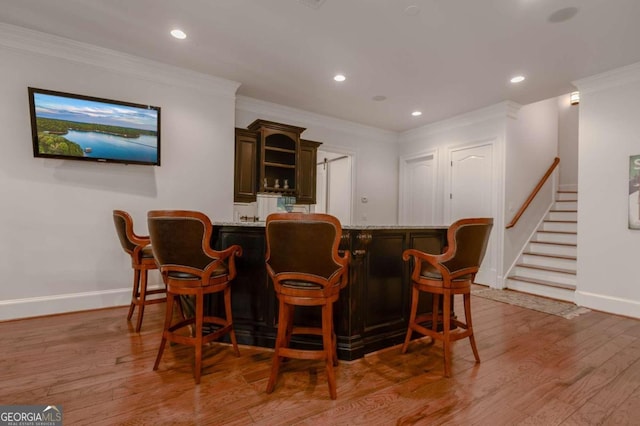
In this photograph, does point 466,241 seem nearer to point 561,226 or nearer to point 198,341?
point 198,341

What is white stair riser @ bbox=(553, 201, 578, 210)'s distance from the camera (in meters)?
5.51

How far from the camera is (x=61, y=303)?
10.5 ft

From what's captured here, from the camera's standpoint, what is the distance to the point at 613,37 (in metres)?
2.92

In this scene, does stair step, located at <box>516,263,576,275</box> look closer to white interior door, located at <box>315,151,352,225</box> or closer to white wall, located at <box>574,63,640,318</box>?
white wall, located at <box>574,63,640,318</box>

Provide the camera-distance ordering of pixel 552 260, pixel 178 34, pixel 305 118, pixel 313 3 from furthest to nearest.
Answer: pixel 305 118
pixel 552 260
pixel 178 34
pixel 313 3

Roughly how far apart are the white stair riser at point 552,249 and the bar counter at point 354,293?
3.52 m

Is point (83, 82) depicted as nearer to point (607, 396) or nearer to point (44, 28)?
point (44, 28)

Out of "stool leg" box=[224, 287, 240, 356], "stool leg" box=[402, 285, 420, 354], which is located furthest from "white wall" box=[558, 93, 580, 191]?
"stool leg" box=[224, 287, 240, 356]

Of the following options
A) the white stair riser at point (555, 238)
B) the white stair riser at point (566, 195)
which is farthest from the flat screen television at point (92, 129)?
the white stair riser at point (566, 195)

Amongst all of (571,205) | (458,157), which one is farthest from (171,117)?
(571,205)

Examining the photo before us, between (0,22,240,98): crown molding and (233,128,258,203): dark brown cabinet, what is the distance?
600mm

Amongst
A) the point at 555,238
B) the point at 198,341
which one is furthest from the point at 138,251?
the point at 555,238

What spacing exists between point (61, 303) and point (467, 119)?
243 inches

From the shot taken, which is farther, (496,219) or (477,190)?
(477,190)
